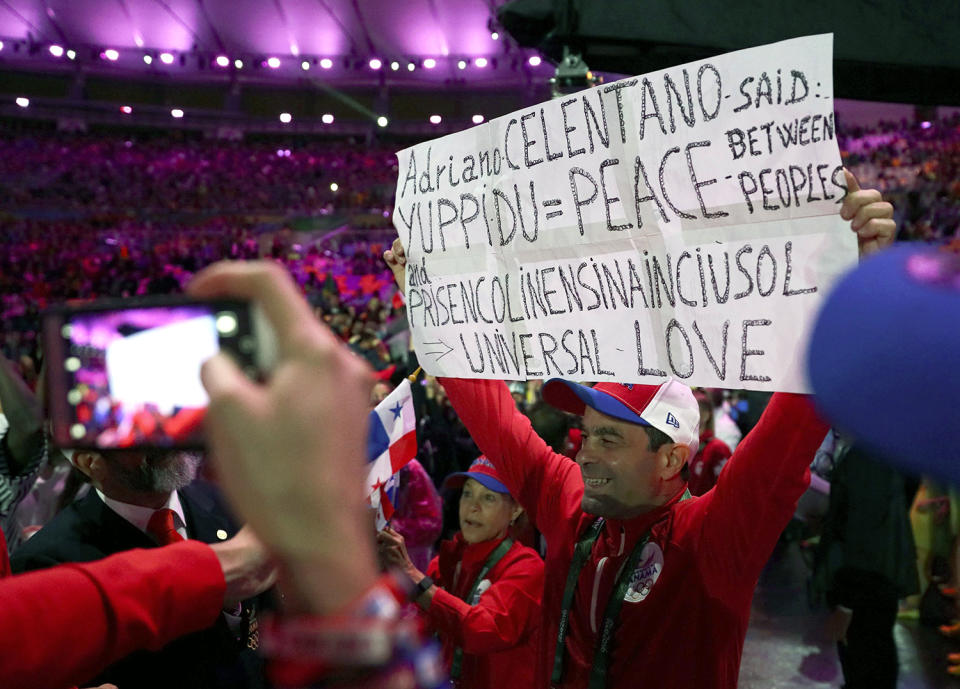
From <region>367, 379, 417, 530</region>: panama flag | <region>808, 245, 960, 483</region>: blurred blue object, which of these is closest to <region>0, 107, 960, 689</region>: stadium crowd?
<region>367, 379, 417, 530</region>: panama flag

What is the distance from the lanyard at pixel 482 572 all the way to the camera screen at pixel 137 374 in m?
2.46

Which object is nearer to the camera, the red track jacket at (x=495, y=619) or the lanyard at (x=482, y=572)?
the red track jacket at (x=495, y=619)

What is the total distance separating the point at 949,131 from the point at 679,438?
102 ft

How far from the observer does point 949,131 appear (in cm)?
2816

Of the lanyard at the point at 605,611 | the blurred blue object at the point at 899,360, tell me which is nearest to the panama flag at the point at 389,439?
the lanyard at the point at 605,611

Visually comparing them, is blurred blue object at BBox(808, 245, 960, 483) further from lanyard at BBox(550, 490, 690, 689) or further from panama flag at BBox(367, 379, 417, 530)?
panama flag at BBox(367, 379, 417, 530)

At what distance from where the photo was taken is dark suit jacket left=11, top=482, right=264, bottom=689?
201 centimetres

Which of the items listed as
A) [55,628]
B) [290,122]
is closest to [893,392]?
[55,628]

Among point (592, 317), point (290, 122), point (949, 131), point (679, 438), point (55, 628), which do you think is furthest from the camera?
point (290, 122)

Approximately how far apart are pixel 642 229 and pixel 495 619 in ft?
5.05

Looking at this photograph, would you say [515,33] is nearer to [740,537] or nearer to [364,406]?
[740,537]

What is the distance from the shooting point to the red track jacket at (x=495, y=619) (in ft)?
9.15

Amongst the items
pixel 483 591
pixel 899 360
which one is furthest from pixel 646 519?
pixel 899 360

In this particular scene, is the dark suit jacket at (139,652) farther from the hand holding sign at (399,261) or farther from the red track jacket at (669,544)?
the hand holding sign at (399,261)
